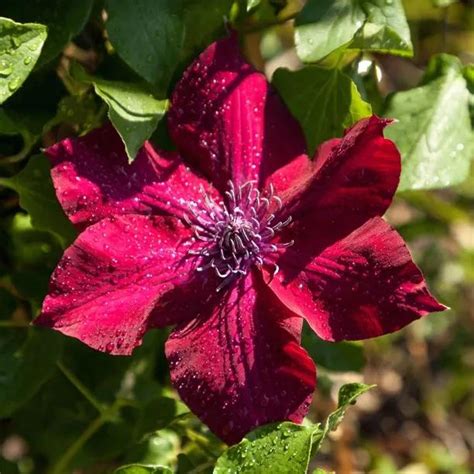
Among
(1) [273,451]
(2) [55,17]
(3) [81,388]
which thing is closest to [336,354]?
(3) [81,388]

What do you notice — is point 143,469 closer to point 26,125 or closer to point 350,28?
point 26,125

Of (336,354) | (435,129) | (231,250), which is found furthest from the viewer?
(336,354)

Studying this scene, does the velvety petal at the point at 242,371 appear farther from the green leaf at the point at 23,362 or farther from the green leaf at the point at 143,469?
the green leaf at the point at 23,362

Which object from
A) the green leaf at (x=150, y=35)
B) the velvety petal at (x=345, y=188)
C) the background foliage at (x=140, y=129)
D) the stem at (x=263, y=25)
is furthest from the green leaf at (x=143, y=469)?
the stem at (x=263, y=25)

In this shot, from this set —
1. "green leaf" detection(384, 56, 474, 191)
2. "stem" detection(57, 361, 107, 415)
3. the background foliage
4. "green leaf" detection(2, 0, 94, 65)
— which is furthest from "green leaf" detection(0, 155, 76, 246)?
"green leaf" detection(384, 56, 474, 191)

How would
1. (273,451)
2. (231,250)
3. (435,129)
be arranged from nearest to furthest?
(273,451), (231,250), (435,129)

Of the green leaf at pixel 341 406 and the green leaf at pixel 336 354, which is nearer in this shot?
the green leaf at pixel 341 406

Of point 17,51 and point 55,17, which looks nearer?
point 17,51

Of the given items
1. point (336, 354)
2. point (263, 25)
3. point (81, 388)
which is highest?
point (263, 25)
